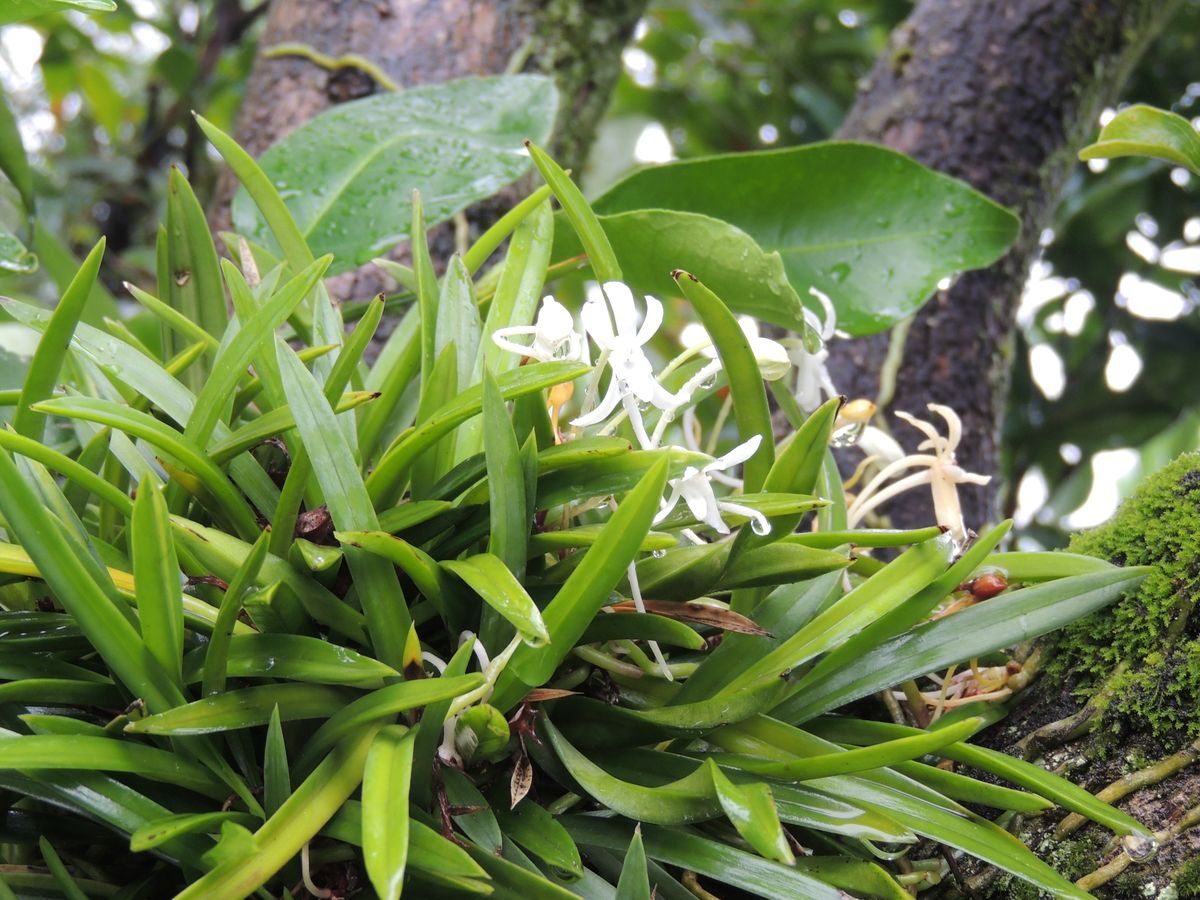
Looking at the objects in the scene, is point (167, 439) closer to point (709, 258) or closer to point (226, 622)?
point (226, 622)

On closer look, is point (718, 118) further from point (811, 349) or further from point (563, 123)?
point (811, 349)

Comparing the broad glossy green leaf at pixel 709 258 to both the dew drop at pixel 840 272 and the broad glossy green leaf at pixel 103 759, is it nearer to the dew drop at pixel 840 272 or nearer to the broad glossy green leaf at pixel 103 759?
the dew drop at pixel 840 272

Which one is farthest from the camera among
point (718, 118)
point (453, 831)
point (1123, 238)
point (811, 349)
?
point (718, 118)

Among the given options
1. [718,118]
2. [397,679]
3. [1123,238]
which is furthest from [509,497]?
[718,118]

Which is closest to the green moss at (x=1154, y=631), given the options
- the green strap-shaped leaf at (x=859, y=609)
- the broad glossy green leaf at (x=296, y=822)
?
the green strap-shaped leaf at (x=859, y=609)

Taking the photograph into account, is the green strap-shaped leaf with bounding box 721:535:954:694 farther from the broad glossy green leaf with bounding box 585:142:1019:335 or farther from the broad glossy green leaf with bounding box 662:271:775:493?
the broad glossy green leaf with bounding box 585:142:1019:335

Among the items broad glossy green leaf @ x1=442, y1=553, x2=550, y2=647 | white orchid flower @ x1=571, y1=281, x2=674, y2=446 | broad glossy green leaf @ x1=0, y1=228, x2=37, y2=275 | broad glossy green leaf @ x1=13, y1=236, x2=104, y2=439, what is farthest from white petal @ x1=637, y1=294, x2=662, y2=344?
broad glossy green leaf @ x1=0, y1=228, x2=37, y2=275
